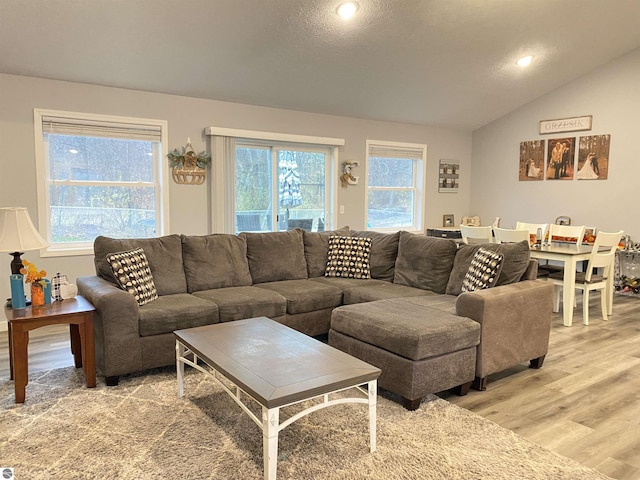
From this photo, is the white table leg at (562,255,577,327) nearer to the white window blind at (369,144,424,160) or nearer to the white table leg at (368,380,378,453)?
the white window blind at (369,144,424,160)

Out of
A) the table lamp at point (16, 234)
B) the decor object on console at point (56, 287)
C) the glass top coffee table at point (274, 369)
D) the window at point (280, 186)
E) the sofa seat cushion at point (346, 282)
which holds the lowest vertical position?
the glass top coffee table at point (274, 369)

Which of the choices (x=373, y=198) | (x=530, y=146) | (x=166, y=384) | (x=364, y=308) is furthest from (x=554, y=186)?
(x=166, y=384)

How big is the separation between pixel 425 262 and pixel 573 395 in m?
1.49

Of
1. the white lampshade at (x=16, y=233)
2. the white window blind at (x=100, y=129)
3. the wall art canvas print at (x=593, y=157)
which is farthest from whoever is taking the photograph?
the wall art canvas print at (x=593, y=157)

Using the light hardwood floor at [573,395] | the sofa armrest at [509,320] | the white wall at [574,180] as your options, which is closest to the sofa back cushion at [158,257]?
the light hardwood floor at [573,395]

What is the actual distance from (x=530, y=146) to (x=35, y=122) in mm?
6318

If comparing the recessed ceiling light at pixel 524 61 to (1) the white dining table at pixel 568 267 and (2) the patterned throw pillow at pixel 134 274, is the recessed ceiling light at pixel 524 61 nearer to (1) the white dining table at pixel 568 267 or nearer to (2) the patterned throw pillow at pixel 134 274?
(1) the white dining table at pixel 568 267

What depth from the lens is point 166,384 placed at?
10.2 ft

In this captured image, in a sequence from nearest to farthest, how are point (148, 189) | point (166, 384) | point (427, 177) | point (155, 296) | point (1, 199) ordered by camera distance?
point (166, 384)
point (155, 296)
point (1, 199)
point (148, 189)
point (427, 177)

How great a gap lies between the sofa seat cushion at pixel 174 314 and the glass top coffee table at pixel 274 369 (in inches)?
16.2

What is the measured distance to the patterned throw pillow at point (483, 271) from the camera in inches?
132

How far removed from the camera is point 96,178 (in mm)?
4773

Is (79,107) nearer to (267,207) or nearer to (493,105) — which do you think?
(267,207)

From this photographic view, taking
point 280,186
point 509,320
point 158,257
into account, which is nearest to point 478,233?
point 509,320
